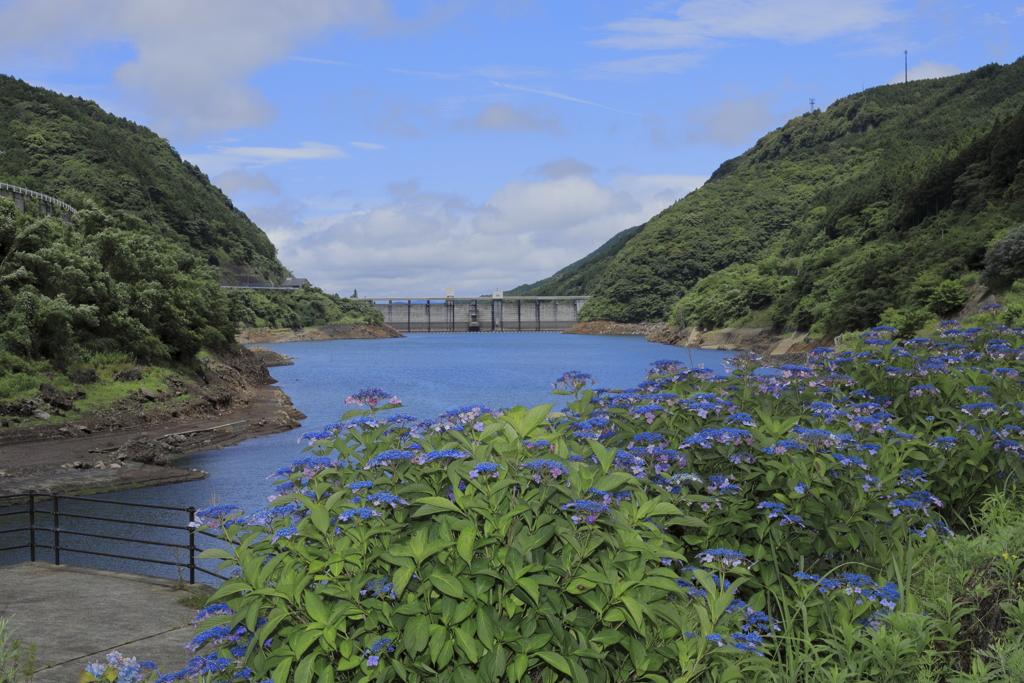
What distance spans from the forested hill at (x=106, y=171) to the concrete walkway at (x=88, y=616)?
9061 cm

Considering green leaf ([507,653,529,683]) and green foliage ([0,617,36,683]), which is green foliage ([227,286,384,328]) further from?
green leaf ([507,653,529,683])

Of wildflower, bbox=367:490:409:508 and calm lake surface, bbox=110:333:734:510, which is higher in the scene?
wildflower, bbox=367:490:409:508

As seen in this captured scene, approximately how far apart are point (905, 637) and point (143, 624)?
708 centimetres

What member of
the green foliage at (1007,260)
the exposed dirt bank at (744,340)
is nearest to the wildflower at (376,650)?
the exposed dirt bank at (744,340)

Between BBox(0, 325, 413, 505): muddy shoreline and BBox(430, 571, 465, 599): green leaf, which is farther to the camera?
BBox(0, 325, 413, 505): muddy shoreline

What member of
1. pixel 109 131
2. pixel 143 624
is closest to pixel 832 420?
pixel 143 624

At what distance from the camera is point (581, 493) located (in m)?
3.83

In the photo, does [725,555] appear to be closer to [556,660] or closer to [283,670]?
[556,660]

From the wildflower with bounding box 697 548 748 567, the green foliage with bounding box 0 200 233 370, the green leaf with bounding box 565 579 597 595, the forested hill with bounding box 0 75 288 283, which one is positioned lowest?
the wildflower with bounding box 697 548 748 567

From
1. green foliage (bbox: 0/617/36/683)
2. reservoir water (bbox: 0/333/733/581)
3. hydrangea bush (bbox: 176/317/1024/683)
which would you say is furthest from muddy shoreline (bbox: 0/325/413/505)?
hydrangea bush (bbox: 176/317/1024/683)

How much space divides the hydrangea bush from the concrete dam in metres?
179

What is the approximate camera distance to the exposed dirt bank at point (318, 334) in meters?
116

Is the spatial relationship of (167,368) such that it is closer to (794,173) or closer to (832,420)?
(832,420)

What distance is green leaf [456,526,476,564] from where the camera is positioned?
3484 mm
